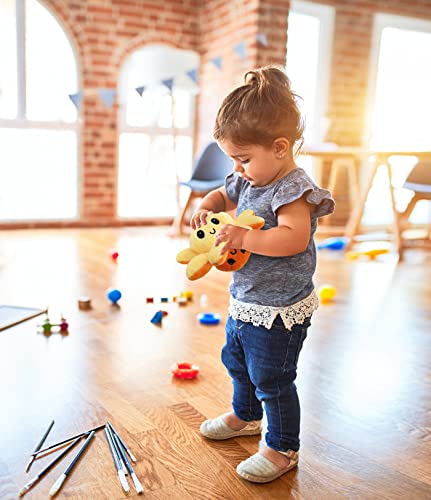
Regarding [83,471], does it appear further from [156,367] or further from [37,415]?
[156,367]

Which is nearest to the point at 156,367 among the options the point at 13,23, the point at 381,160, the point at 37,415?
the point at 37,415

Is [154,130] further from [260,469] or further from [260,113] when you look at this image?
[260,469]

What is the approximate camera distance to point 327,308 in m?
2.58

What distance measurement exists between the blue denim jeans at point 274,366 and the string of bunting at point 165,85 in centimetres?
347

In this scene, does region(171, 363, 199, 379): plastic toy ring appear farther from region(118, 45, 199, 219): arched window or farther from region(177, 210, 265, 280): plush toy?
region(118, 45, 199, 219): arched window

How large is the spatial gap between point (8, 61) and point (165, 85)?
1.21 meters

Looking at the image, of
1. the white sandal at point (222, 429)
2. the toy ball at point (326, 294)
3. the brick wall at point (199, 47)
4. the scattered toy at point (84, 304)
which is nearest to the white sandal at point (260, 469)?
the white sandal at point (222, 429)

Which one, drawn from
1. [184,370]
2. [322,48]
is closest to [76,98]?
[322,48]

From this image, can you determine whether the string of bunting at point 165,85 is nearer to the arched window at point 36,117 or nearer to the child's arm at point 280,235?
the arched window at point 36,117

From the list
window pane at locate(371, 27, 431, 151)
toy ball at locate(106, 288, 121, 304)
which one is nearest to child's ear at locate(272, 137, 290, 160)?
toy ball at locate(106, 288, 121, 304)

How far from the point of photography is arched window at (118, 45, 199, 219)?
190 inches

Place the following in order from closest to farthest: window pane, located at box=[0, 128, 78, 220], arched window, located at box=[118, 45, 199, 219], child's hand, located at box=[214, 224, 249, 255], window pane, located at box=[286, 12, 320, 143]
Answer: child's hand, located at box=[214, 224, 249, 255], window pane, located at box=[0, 128, 78, 220], arched window, located at box=[118, 45, 199, 219], window pane, located at box=[286, 12, 320, 143]

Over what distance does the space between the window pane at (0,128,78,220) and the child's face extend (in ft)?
12.7

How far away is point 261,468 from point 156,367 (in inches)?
26.3
